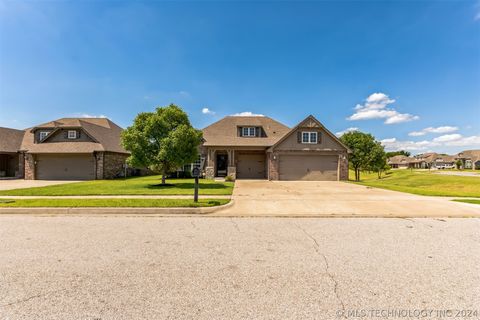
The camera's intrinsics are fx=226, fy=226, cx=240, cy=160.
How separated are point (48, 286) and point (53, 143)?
88.6 feet

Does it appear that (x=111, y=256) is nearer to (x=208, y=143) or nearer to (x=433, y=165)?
(x=208, y=143)

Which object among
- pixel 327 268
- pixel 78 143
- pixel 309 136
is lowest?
pixel 327 268

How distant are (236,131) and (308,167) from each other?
8984 millimetres

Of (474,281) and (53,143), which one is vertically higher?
(53,143)

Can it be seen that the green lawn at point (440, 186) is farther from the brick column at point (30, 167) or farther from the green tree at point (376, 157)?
the brick column at point (30, 167)

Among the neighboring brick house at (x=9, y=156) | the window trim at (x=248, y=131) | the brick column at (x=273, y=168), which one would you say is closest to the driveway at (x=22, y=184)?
the neighboring brick house at (x=9, y=156)

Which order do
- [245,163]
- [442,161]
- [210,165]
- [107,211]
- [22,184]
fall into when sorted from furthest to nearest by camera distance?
[442,161]
[245,163]
[210,165]
[22,184]
[107,211]

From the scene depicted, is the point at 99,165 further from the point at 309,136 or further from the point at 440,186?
the point at 440,186

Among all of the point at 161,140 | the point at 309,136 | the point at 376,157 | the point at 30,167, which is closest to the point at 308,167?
the point at 309,136

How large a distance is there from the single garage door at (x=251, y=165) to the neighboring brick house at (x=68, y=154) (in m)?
13.5

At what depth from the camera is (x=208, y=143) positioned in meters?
23.3

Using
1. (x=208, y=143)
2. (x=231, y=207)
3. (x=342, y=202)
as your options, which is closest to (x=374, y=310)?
(x=231, y=207)

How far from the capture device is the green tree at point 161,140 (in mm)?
15492

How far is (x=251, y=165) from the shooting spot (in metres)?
25.2
